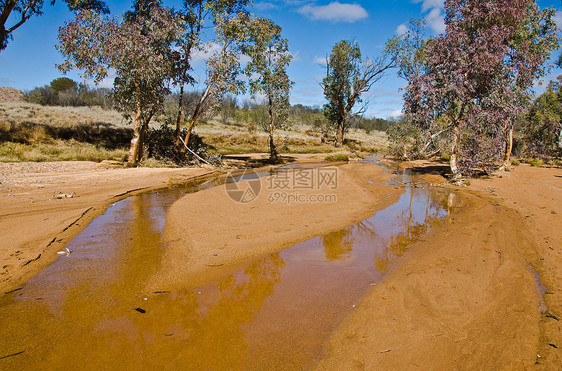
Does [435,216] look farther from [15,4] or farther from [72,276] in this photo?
[15,4]

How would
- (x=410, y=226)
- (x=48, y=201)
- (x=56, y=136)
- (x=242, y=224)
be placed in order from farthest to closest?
1. (x=56, y=136)
2. (x=48, y=201)
3. (x=410, y=226)
4. (x=242, y=224)

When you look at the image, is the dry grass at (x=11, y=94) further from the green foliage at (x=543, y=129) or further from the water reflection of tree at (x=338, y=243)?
the green foliage at (x=543, y=129)

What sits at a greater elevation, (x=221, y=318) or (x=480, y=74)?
(x=480, y=74)

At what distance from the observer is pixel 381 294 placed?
4.18 metres

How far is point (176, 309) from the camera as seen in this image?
149 inches

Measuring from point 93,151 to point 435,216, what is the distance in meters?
19.4

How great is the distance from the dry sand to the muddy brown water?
0.29 metres

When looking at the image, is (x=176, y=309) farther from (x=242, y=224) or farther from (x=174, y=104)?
(x=174, y=104)

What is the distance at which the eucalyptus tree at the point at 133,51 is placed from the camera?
45.8 ft

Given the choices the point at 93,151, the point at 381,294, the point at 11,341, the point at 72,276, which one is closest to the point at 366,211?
the point at 381,294

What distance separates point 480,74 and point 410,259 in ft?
33.8

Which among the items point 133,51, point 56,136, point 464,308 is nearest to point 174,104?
point 56,136

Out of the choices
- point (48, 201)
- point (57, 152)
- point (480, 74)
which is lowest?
point (48, 201)

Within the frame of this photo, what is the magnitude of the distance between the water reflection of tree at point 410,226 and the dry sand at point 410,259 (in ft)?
0.75
